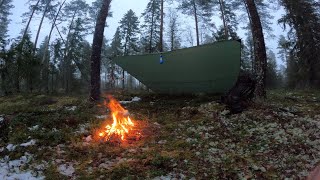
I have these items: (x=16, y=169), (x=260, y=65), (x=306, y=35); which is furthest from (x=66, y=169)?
(x=306, y=35)

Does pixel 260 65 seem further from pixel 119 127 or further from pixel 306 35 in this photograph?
pixel 306 35

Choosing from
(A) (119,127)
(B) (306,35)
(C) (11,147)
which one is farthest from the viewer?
(B) (306,35)

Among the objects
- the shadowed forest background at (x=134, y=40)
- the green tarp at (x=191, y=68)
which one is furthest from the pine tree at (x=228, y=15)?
the green tarp at (x=191, y=68)

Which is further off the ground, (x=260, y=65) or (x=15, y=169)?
(x=260, y=65)

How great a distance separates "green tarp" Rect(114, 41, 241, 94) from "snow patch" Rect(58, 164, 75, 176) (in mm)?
7930

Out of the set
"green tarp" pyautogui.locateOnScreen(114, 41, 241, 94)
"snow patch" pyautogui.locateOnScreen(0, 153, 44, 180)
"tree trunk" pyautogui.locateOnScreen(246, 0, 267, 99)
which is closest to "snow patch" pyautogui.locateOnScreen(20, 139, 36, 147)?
"snow patch" pyautogui.locateOnScreen(0, 153, 44, 180)

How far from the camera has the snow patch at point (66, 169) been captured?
227 inches

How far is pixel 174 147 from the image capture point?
278 inches

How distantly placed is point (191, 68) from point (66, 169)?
27.1 ft

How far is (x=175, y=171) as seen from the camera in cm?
588

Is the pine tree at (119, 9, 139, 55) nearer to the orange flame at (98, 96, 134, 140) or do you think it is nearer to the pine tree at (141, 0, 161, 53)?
the pine tree at (141, 0, 161, 53)

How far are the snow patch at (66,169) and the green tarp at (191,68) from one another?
793 cm

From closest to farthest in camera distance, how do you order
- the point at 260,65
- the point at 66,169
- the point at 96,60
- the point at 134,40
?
the point at 66,169, the point at 260,65, the point at 96,60, the point at 134,40

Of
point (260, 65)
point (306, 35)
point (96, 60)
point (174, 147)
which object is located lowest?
point (174, 147)
